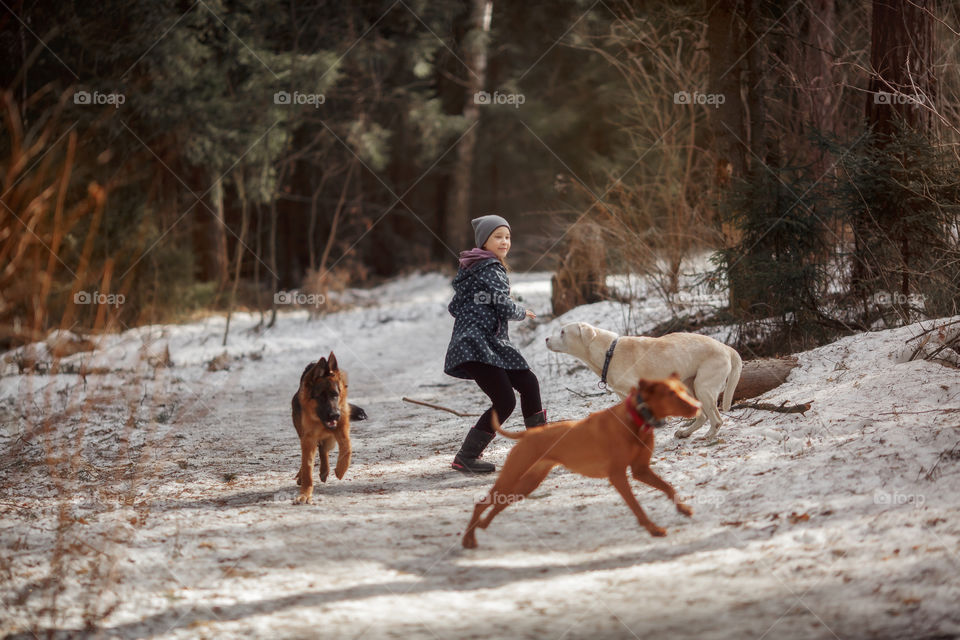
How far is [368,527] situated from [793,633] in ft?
8.86

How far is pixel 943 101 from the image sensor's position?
30.2 ft

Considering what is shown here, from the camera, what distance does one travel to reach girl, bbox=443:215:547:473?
21.4 ft

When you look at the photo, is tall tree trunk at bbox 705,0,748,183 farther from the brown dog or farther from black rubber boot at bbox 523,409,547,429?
the brown dog

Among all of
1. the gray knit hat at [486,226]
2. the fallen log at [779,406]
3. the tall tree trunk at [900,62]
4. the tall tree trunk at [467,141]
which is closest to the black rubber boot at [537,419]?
the gray knit hat at [486,226]

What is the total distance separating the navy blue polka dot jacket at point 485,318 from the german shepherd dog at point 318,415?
99 centimetres

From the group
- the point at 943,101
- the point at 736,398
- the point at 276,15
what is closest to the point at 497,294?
the point at 736,398

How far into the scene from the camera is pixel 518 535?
16.3 ft

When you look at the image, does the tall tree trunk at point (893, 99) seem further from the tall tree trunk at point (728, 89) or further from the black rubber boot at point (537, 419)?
the black rubber boot at point (537, 419)

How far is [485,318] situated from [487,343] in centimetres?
21

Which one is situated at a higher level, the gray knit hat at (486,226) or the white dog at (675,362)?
the gray knit hat at (486,226)

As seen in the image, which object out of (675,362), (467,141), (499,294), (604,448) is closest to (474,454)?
(499,294)

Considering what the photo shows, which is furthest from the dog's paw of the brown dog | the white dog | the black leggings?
the brown dog

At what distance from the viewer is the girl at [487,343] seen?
651 centimetres

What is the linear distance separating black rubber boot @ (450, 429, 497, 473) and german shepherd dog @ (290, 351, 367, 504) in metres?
0.96
